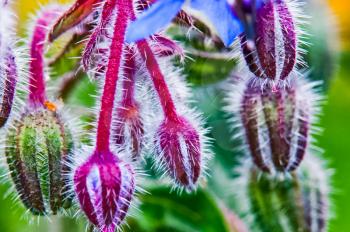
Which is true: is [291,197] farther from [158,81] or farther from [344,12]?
[344,12]

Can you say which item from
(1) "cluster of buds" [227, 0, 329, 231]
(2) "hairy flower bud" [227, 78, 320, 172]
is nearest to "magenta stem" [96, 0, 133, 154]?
(1) "cluster of buds" [227, 0, 329, 231]

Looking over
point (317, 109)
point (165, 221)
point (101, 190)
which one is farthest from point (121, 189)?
point (165, 221)

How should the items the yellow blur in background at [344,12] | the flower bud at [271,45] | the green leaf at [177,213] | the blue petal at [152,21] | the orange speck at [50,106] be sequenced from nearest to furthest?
the blue petal at [152,21], the flower bud at [271,45], the orange speck at [50,106], the green leaf at [177,213], the yellow blur in background at [344,12]

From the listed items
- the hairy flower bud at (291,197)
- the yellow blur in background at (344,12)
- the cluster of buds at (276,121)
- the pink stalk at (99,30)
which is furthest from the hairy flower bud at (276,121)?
the yellow blur in background at (344,12)

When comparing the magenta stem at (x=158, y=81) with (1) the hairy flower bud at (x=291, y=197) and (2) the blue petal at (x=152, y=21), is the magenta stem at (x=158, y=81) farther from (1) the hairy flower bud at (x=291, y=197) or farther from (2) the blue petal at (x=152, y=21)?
(1) the hairy flower bud at (x=291, y=197)

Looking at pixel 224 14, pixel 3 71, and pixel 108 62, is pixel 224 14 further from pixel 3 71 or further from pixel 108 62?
pixel 3 71

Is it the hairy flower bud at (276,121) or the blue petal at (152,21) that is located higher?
the blue petal at (152,21)

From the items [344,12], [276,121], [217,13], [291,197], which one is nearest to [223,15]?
[217,13]
